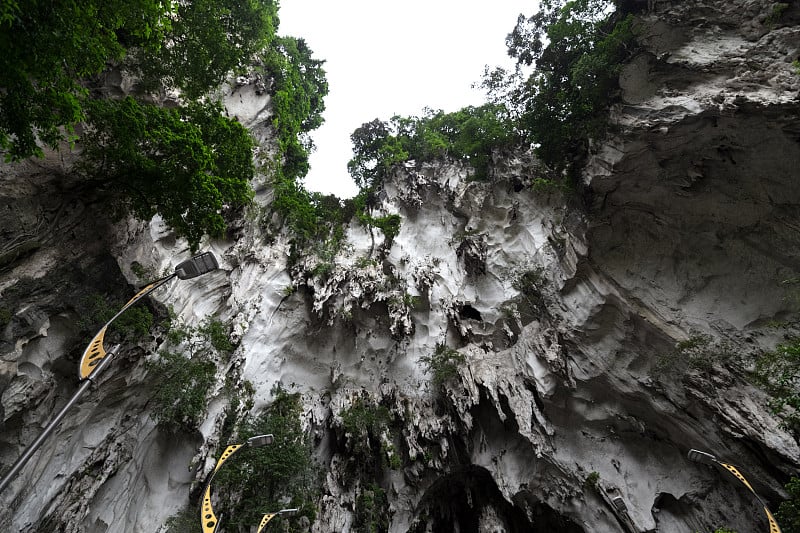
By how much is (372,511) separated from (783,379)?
1205 centimetres

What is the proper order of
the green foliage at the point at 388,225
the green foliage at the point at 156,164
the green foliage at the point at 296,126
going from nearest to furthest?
the green foliage at the point at 156,164 → the green foliage at the point at 296,126 → the green foliage at the point at 388,225

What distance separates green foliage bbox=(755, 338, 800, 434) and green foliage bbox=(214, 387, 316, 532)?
12.4 meters

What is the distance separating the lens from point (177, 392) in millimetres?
11531

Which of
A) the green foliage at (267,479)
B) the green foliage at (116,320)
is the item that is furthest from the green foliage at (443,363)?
the green foliage at (116,320)

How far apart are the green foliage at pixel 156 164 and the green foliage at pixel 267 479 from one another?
6511mm

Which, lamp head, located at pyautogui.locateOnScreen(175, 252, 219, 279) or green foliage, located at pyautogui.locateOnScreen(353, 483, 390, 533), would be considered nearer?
lamp head, located at pyautogui.locateOnScreen(175, 252, 219, 279)

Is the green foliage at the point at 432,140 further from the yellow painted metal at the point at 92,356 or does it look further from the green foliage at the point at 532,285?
the yellow painted metal at the point at 92,356

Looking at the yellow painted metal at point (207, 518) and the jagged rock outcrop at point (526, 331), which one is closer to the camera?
the yellow painted metal at point (207, 518)

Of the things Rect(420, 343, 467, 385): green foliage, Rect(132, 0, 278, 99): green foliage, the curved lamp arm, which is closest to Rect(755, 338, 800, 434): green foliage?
Rect(420, 343, 467, 385): green foliage

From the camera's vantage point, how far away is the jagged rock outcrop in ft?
30.3

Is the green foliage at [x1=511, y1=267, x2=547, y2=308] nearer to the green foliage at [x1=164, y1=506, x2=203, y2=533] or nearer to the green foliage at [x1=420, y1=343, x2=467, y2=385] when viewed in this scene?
the green foliage at [x1=420, y1=343, x2=467, y2=385]

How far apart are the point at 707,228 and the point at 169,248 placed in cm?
1770

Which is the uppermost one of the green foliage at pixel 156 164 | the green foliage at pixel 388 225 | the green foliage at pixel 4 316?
the green foliage at pixel 156 164

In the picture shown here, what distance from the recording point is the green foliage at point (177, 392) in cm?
1134
